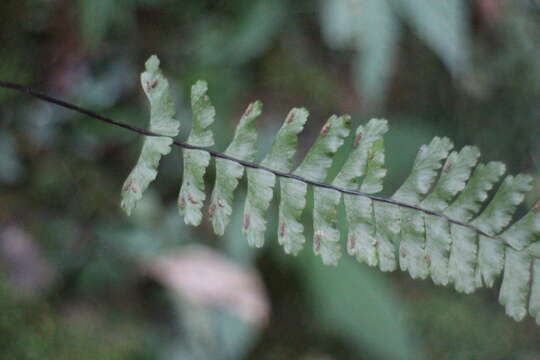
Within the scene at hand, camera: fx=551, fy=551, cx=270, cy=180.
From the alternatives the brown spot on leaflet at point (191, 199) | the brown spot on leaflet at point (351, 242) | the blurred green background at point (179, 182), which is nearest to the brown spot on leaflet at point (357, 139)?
the brown spot on leaflet at point (351, 242)

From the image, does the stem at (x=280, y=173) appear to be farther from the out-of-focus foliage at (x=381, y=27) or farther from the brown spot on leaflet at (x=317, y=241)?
the out-of-focus foliage at (x=381, y=27)

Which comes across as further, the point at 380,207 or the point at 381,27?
the point at 381,27

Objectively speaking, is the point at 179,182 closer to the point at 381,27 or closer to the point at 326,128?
the point at 381,27

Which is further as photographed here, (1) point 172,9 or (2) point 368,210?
(1) point 172,9

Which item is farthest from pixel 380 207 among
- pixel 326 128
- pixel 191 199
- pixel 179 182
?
pixel 179 182

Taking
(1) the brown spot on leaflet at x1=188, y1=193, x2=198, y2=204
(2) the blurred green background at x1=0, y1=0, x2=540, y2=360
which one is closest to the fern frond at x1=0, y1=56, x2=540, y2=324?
(1) the brown spot on leaflet at x1=188, y1=193, x2=198, y2=204

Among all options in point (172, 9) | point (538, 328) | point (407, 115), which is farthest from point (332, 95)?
point (538, 328)

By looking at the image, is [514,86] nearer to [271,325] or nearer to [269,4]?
[269,4]
